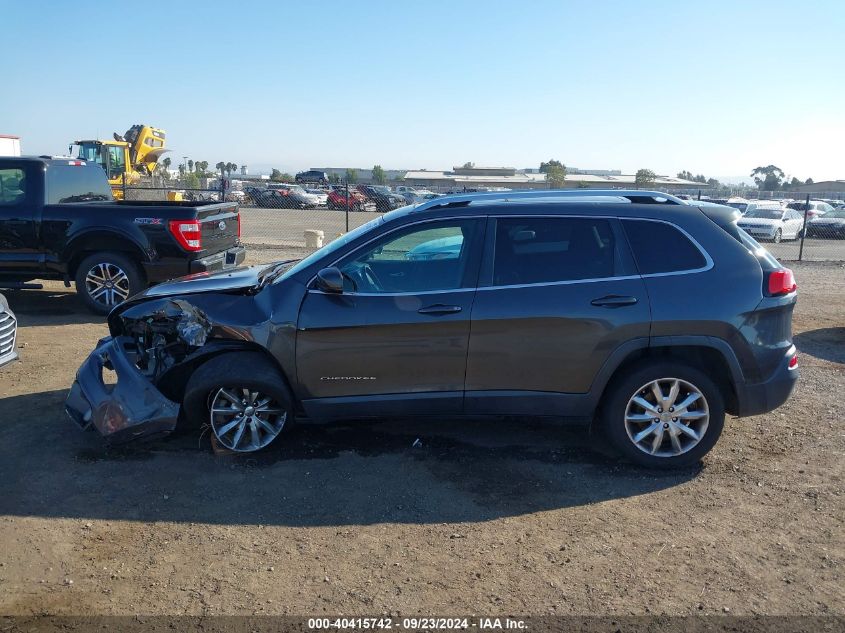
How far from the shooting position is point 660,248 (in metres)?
4.73

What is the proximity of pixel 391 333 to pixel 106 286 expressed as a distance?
6018 millimetres

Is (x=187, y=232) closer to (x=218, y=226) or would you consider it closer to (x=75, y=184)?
(x=218, y=226)

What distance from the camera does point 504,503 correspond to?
14.2ft

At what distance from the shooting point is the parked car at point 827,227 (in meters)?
28.3

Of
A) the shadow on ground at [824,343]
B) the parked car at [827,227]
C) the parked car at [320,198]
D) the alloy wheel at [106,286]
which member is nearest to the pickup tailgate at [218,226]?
the alloy wheel at [106,286]

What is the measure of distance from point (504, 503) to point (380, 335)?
1.34m

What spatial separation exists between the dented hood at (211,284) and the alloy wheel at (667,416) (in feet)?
9.32

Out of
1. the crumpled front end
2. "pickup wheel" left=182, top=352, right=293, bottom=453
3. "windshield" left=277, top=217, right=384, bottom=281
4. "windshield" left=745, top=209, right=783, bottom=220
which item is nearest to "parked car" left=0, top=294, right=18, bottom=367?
the crumpled front end

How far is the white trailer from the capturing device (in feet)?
113

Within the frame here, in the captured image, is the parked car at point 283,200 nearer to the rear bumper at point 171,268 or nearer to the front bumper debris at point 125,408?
the rear bumper at point 171,268

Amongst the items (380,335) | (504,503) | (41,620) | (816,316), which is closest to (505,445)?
(504,503)

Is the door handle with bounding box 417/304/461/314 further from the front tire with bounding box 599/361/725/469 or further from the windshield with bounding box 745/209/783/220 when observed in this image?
the windshield with bounding box 745/209/783/220

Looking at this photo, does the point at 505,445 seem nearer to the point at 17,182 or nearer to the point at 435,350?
the point at 435,350

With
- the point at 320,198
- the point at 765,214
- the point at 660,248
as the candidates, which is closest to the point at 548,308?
the point at 660,248
